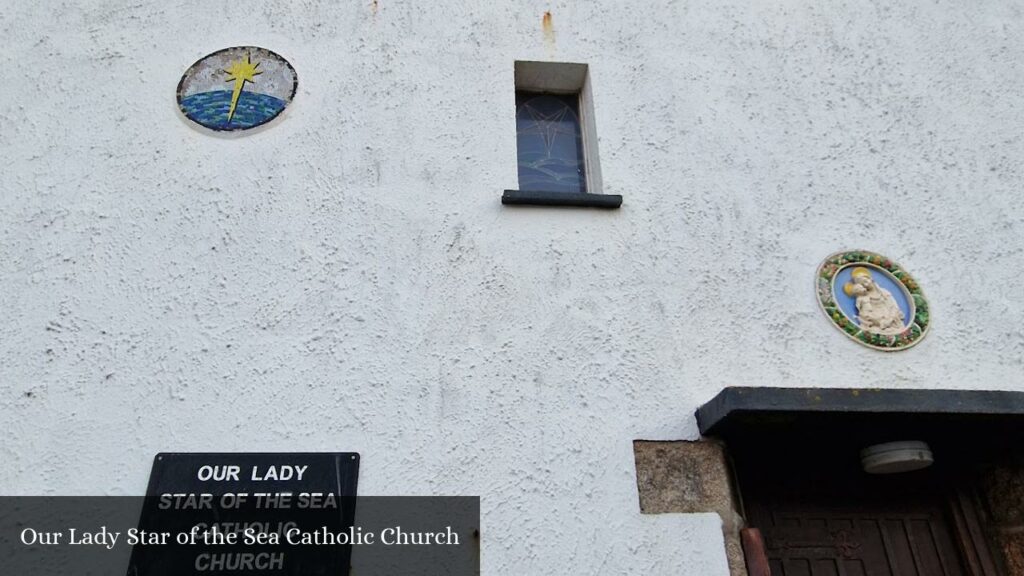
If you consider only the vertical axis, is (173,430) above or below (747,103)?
below

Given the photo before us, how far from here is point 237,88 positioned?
11.4 feet

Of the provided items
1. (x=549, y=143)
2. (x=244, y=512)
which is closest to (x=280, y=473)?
(x=244, y=512)

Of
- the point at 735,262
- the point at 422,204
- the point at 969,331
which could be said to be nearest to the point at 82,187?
the point at 422,204

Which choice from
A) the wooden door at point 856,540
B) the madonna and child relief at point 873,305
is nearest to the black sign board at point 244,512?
the wooden door at point 856,540

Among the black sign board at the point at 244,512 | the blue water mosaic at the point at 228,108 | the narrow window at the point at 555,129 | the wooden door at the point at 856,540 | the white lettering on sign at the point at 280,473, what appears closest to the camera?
the black sign board at the point at 244,512

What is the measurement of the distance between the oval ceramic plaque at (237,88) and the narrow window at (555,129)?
1223mm

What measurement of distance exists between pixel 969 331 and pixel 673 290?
139 centimetres

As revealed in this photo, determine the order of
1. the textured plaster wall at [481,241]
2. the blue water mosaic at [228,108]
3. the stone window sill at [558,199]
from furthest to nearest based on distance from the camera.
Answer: the blue water mosaic at [228,108], the stone window sill at [558,199], the textured plaster wall at [481,241]

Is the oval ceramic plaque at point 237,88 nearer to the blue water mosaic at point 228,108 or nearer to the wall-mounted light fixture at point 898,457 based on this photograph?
the blue water mosaic at point 228,108

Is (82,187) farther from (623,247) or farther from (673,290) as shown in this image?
(673,290)

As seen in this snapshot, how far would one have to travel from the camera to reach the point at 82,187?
3193mm

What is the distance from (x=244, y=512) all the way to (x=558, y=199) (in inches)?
72.8

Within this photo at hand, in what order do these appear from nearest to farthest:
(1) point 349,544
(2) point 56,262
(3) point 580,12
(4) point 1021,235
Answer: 1. (1) point 349,544
2. (2) point 56,262
3. (4) point 1021,235
4. (3) point 580,12

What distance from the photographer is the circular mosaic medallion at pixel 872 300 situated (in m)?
3.10
